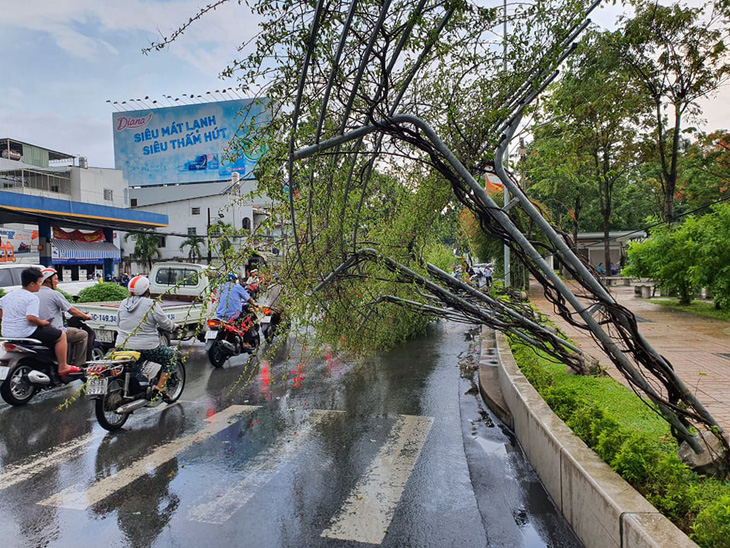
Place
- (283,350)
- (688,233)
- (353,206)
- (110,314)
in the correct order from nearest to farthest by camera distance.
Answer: (353,206) < (110,314) < (283,350) < (688,233)

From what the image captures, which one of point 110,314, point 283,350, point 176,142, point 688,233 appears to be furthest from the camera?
point 176,142

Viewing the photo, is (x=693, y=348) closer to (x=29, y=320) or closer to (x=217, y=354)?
(x=217, y=354)

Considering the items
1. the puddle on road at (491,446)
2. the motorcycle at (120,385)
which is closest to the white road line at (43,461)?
the motorcycle at (120,385)

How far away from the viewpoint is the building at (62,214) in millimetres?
22234

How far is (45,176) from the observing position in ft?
128

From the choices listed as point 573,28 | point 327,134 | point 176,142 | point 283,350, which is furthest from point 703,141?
point 176,142

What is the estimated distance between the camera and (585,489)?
3391 mm

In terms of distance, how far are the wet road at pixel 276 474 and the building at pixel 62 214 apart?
1223 centimetres

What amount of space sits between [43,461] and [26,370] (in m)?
2.44

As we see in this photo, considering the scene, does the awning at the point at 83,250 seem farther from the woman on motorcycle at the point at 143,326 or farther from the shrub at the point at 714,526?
the shrub at the point at 714,526

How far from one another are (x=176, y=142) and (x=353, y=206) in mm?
52284

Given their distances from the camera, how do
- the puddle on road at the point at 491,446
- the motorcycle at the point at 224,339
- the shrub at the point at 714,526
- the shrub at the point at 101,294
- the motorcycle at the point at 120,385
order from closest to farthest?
the shrub at the point at 714,526
the puddle on road at the point at 491,446
the motorcycle at the point at 120,385
the motorcycle at the point at 224,339
the shrub at the point at 101,294

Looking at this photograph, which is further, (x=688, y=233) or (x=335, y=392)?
(x=688, y=233)

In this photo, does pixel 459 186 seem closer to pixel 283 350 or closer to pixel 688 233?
pixel 283 350
